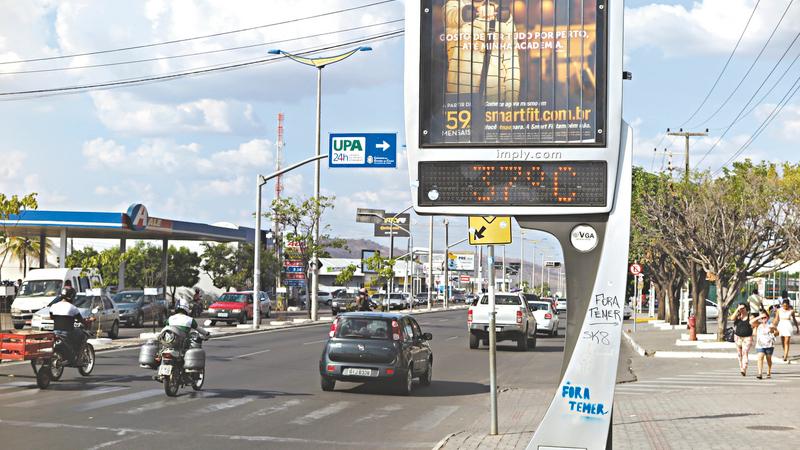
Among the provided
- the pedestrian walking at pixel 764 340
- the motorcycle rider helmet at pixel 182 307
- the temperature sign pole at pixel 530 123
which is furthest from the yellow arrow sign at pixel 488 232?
the pedestrian walking at pixel 764 340

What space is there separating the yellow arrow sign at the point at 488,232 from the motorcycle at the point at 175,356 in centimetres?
658

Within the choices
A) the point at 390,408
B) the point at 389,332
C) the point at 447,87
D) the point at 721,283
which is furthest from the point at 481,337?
the point at 447,87

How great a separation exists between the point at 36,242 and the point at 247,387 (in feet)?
209

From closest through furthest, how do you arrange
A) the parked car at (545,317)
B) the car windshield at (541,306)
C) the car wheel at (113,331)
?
the car wheel at (113,331), the parked car at (545,317), the car windshield at (541,306)

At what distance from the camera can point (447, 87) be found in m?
7.92

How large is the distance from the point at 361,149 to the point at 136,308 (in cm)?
1461

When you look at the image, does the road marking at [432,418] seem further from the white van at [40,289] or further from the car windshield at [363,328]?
the white van at [40,289]

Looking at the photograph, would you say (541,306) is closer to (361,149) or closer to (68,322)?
(361,149)

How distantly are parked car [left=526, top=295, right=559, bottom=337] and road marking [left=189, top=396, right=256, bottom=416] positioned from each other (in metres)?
26.2

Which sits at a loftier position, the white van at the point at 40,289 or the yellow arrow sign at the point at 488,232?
the yellow arrow sign at the point at 488,232

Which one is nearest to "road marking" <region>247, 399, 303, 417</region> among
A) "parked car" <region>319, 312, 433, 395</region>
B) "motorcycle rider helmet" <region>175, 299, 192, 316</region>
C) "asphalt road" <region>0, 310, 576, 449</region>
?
"asphalt road" <region>0, 310, 576, 449</region>

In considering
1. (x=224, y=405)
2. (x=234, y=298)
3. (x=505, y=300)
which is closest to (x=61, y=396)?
(x=224, y=405)

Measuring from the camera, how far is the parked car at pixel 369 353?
19406 mm

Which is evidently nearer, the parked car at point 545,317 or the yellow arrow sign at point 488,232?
the yellow arrow sign at point 488,232
